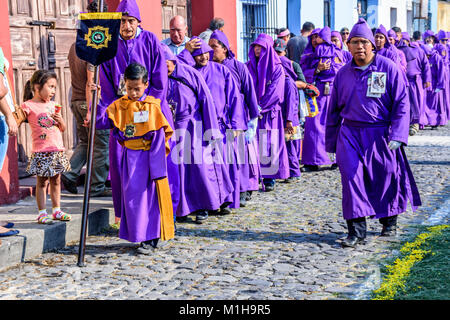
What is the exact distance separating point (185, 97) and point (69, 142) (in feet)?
8.40

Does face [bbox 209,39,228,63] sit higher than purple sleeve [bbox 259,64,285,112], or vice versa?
face [bbox 209,39,228,63]

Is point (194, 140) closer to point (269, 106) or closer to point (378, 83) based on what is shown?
point (378, 83)

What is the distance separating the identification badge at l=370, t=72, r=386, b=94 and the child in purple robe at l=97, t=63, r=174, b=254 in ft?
6.00

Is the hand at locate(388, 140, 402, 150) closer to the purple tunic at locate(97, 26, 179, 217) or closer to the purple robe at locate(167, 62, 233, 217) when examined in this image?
the purple robe at locate(167, 62, 233, 217)

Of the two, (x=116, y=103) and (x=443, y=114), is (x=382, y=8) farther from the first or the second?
Answer: (x=116, y=103)

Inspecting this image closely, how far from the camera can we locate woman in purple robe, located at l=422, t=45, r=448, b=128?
675 inches

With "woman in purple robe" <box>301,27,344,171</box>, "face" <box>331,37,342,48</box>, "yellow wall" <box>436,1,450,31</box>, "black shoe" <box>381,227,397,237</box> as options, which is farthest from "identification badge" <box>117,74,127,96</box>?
"yellow wall" <box>436,1,450,31</box>

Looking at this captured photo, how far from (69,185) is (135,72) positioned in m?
2.56

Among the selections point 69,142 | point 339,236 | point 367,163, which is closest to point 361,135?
point 367,163

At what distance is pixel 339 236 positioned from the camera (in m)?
6.73

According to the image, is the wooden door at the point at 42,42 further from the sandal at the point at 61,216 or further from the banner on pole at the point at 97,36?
the banner on pole at the point at 97,36

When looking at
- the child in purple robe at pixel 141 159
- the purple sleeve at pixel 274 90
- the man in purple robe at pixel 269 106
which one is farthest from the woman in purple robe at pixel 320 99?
the child in purple robe at pixel 141 159

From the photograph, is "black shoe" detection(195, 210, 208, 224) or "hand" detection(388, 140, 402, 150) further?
"black shoe" detection(195, 210, 208, 224)
